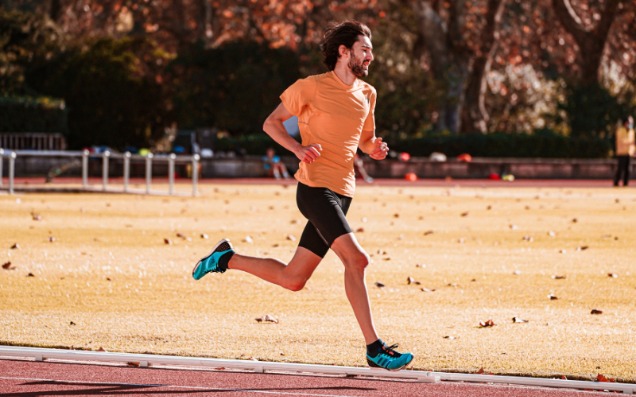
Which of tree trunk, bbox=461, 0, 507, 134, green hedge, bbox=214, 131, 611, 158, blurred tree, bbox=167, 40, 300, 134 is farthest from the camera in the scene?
blurred tree, bbox=167, 40, 300, 134

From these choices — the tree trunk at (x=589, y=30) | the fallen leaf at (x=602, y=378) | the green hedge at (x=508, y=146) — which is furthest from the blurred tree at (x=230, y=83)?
the fallen leaf at (x=602, y=378)

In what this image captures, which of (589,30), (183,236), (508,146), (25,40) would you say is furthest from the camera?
(589,30)

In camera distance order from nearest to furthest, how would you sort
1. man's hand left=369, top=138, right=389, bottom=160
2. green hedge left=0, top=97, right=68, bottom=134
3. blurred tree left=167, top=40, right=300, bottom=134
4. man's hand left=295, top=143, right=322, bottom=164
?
man's hand left=295, top=143, right=322, bottom=164 → man's hand left=369, top=138, right=389, bottom=160 → green hedge left=0, top=97, right=68, bottom=134 → blurred tree left=167, top=40, right=300, bottom=134

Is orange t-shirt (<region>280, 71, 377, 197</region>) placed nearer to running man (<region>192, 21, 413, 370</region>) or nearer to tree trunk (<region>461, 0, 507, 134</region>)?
running man (<region>192, 21, 413, 370</region>)

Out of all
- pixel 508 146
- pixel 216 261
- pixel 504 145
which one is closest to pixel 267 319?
pixel 216 261

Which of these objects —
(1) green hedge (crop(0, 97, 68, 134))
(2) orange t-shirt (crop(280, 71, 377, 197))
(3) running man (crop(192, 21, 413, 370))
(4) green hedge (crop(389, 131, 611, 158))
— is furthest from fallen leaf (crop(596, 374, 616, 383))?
(4) green hedge (crop(389, 131, 611, 158))

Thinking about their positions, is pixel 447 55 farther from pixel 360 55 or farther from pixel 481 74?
pixel 360 55

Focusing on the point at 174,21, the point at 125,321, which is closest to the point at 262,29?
the point at 174,21

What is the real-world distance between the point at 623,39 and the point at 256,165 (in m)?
18.5

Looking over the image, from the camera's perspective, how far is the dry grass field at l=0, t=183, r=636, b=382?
8664 mm

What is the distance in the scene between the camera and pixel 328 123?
7.77 metres

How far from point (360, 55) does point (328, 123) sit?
411 millimetres

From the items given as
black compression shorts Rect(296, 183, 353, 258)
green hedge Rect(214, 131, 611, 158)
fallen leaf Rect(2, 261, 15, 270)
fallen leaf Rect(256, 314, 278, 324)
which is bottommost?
green hedge Rect(214, 131, 611, 158)

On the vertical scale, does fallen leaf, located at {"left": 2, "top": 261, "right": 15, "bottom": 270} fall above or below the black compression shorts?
below
